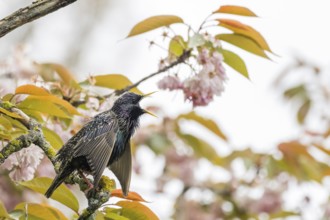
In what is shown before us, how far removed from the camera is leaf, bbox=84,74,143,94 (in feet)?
10.4

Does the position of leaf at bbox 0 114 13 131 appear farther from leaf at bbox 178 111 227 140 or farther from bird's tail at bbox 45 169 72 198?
leaf at bbox 178 111 227 140

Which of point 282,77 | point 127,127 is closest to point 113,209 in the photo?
point 127,127

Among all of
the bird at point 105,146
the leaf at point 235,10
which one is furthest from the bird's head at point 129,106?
the leaf at point 235,10

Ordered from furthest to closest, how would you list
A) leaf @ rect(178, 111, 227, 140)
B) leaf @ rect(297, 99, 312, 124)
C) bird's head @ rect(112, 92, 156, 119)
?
leaf @ rect(297, 99, 312, 124), leaf @ rect(178, 111, 227, 140), bird's head @ rect(112, 92, 156, 119)

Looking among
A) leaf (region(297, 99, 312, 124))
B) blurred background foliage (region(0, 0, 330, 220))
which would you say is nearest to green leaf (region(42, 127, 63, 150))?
blurred background foliage (region(0, 0, 330, 220))

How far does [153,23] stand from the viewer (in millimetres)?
3049

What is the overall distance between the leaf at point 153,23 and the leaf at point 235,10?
166mm

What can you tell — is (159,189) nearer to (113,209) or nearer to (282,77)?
(282,77)

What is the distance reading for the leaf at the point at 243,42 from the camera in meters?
3.02

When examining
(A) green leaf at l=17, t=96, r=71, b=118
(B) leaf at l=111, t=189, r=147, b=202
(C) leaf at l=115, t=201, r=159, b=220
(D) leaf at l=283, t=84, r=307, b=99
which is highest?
(D) leaf at l=283, t=84, r=307, b=99

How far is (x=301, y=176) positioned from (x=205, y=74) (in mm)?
1781

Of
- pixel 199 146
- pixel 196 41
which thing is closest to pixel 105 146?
pixel 196 41

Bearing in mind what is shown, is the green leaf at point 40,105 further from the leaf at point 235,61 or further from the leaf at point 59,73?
the leaf at point 235,61

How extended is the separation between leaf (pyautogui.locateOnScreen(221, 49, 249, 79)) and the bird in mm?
408
